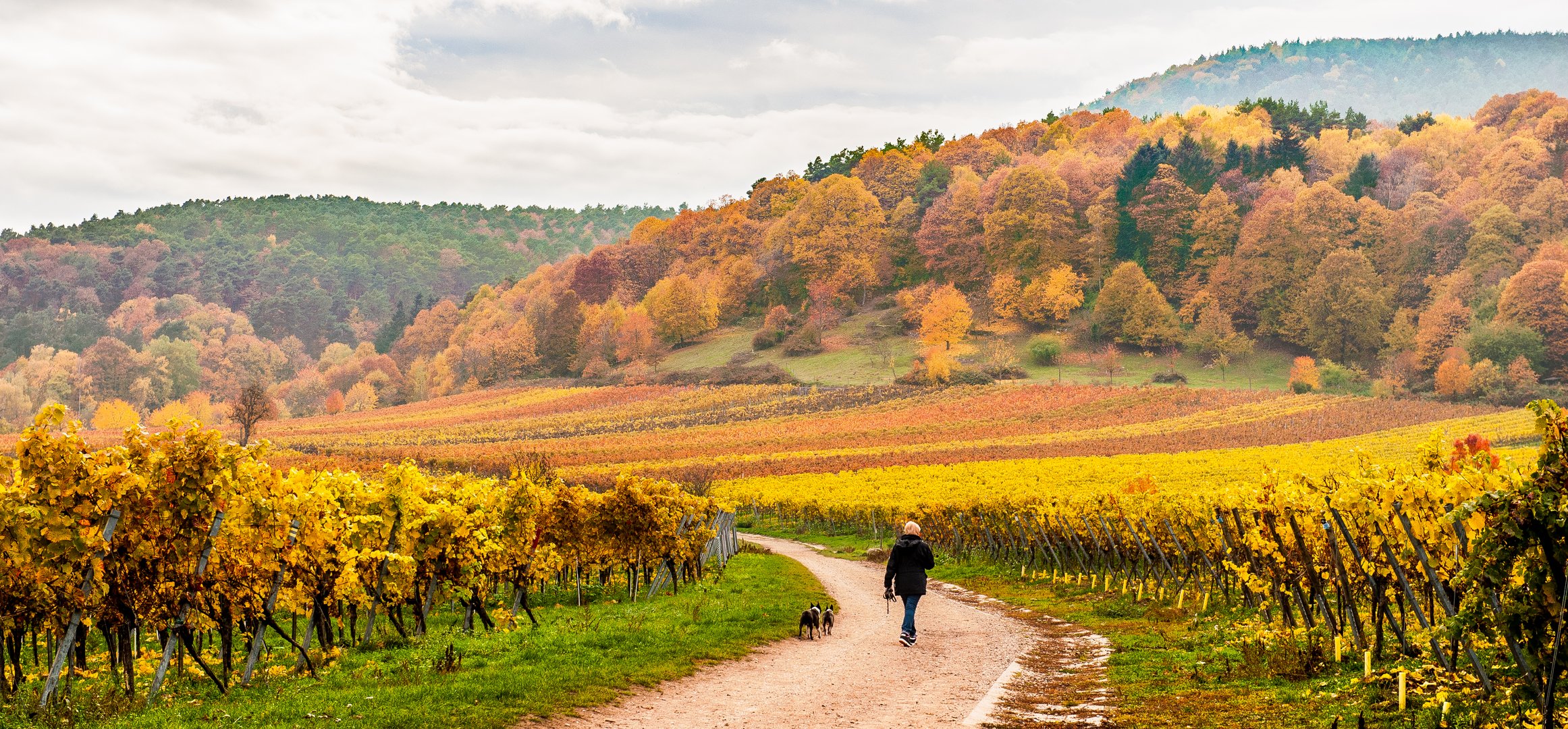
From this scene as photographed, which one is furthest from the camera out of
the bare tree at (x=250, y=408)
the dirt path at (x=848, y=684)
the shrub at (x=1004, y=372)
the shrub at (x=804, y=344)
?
the shrub at (x=804, y=344)

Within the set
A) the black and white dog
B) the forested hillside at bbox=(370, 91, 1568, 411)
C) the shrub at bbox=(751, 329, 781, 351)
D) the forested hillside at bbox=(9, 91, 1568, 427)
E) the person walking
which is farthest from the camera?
the shrub at bbox=(751, 329, 781, 351)

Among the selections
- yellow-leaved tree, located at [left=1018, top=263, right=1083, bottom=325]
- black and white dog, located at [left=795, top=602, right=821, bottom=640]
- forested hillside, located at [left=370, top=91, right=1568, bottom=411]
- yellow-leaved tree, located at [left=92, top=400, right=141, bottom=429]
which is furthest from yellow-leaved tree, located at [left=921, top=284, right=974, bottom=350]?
black and white dog, located at [left=795, top=602, right=821, bottom=640]

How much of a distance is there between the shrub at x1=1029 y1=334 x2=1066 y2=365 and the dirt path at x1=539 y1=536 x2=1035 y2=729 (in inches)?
3905

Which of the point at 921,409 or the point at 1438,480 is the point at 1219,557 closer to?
the point at 1438,480

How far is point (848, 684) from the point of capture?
1285 cm

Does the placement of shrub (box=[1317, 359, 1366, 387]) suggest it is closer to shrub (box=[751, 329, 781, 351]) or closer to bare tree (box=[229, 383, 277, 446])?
shrub (box=[751, 329, 781, 351])

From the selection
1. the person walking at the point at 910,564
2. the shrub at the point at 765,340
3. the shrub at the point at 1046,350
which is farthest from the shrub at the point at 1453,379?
the person walking at the point at 910,564

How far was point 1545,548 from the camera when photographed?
6812 mm

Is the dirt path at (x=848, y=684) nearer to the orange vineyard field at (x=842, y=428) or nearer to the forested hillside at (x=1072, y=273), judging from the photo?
the orange vineyard field at (x=842, y=428)

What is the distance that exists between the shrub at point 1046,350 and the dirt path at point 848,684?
9920 centimetres

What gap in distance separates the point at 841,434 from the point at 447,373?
93.0 meters

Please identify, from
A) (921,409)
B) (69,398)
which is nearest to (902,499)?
(921,409)

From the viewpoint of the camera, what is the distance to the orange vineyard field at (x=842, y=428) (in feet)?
227

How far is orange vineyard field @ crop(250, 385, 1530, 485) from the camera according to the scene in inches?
2721
